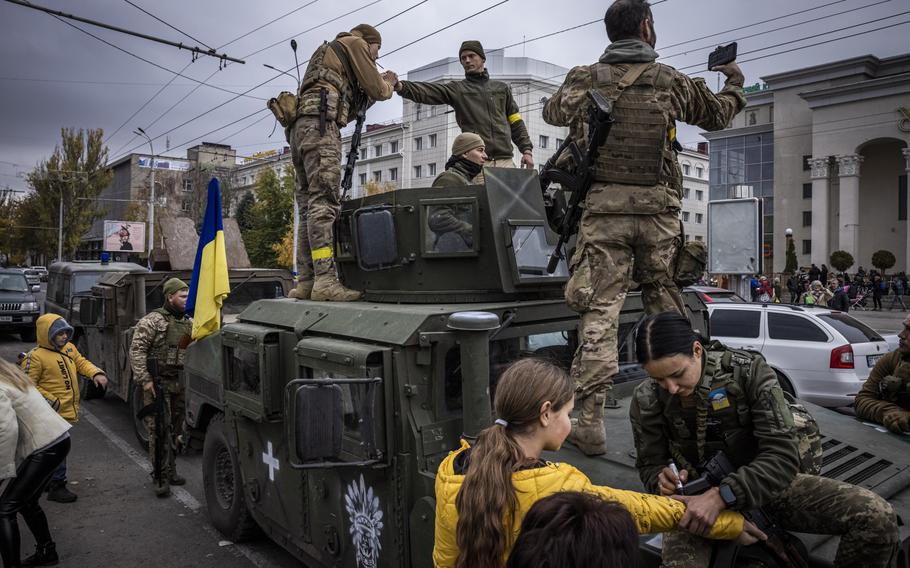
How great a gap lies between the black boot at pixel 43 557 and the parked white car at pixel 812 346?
7671 millimetres

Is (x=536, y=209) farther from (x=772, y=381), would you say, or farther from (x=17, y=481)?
(x=17, y=481)

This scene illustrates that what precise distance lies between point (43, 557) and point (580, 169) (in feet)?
14.8

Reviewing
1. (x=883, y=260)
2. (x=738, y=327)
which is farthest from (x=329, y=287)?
(x=883, y=260)

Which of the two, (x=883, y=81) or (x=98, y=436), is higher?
(x=883, y=81)

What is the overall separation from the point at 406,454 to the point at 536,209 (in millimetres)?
1730

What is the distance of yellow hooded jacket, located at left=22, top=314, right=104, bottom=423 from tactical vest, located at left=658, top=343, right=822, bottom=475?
18.6ft

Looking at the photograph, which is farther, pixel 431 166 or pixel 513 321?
pixel 431 166

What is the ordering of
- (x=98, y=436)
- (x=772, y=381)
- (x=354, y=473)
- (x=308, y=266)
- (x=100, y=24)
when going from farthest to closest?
1. (x=100, y=24)
2. (x=98, y=436)
3. (x=308, y=266)
4. (x=354, y=473)
5. (x=772, y=381)

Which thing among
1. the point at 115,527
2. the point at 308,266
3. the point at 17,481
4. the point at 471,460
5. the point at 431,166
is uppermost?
the point at 431,166

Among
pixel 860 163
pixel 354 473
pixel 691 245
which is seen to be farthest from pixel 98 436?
pixel 860 163

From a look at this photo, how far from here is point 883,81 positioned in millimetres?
32219

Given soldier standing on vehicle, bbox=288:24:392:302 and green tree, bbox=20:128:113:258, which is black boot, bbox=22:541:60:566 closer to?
soldier standing on vehicle, bbox=288:24:392:302

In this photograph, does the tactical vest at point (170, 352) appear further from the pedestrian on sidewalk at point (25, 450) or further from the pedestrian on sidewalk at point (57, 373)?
the pedestrian on sidewalk at point (25, 450)

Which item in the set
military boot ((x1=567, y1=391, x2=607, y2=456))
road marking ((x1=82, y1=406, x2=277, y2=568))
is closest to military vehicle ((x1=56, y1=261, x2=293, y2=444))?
road marking ((x1=82, y1=406, x2=277, y2=568))
